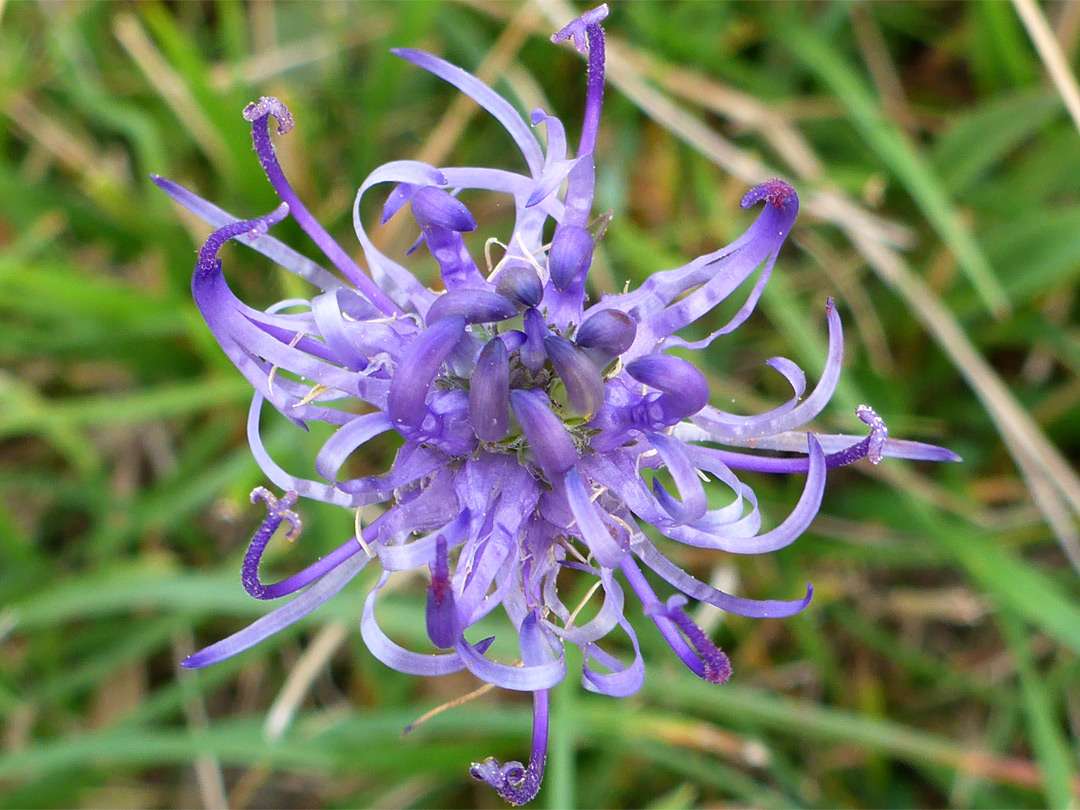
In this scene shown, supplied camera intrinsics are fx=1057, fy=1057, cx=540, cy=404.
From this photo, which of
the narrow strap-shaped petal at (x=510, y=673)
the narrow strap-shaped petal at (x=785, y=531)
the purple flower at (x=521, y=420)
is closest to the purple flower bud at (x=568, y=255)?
the purple flower at (x=521, y=420)

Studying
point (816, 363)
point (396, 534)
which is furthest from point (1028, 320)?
point (396, 534)

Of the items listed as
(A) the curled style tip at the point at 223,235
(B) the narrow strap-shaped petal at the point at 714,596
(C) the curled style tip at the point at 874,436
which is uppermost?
(A) the curled style tip at the point at 223,235

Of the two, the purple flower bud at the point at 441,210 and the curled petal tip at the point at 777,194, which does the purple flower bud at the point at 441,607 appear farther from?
the curled petal tip at the point at 777,194

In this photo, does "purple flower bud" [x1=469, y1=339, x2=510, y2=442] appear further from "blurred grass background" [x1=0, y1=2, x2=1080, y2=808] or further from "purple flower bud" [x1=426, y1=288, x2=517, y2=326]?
"blurred grass background" [x1=0, y1=2, x2=1080, y2=808]

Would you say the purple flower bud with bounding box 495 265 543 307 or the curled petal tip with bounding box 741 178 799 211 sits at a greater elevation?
the purple flower bud with bounding box 495 265 543 307

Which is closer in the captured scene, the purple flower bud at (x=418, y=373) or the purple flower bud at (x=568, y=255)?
the purple flower bud at (x=418, y=373)

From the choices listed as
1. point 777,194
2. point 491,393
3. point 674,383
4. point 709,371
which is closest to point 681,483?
point 674,383

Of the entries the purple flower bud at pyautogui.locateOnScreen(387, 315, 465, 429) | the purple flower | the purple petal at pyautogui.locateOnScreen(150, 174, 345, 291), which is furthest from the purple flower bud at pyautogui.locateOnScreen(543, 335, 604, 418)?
the purple petal at pyautogui.locateOnScreen(150, 174, 345, 291)
